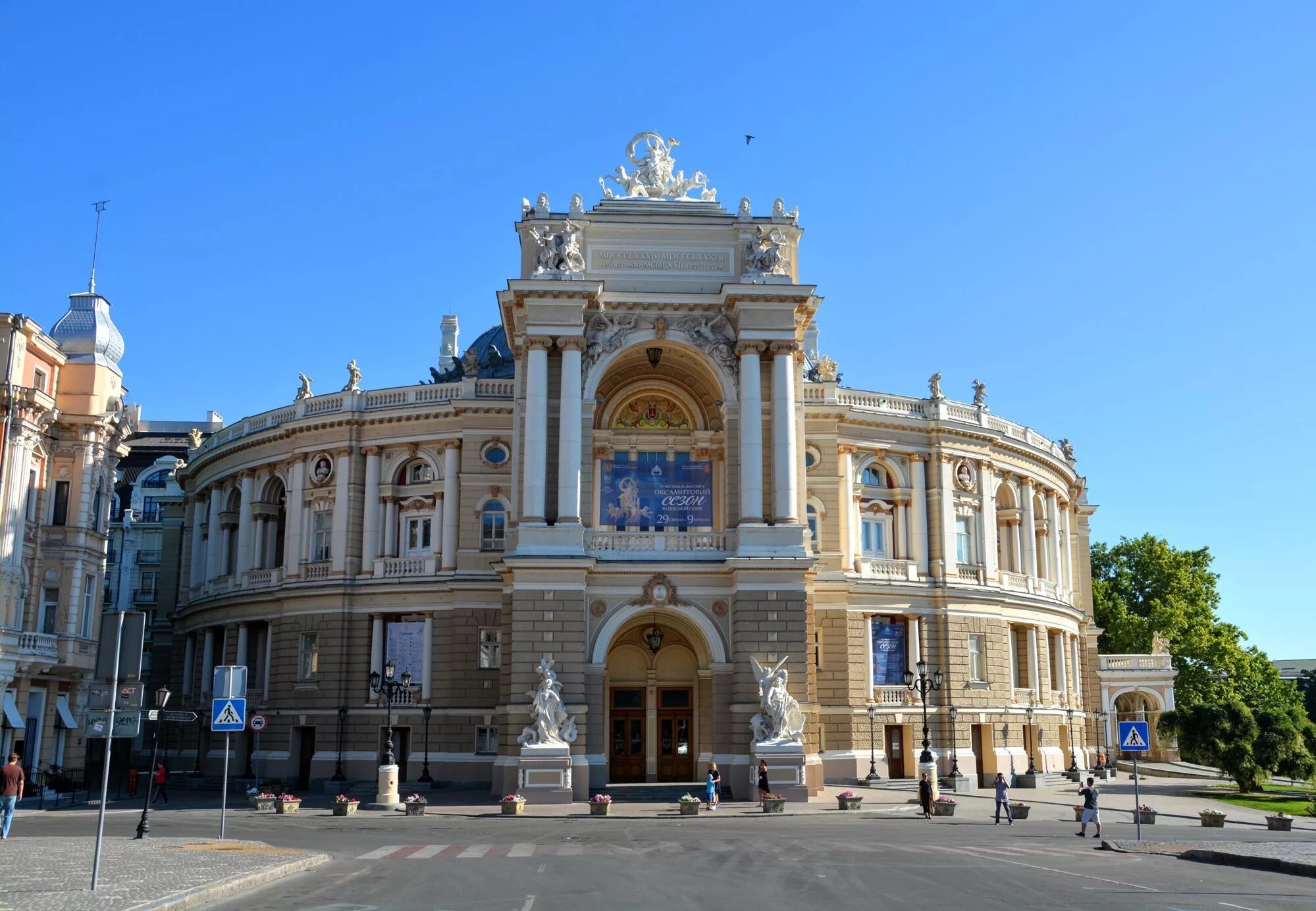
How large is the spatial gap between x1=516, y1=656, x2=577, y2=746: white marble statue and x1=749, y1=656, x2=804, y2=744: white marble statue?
6174 mm

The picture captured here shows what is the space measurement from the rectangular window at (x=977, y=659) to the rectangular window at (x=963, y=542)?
3.64 meters

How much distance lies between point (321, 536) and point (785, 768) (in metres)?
26.1

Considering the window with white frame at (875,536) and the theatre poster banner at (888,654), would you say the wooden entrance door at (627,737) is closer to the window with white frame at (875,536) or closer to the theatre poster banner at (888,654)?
the theatre poster banner at (888,654)

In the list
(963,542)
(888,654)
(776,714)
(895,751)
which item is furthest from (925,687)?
(963,542)

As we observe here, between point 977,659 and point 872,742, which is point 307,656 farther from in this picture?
point 977,659

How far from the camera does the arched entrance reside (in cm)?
4728

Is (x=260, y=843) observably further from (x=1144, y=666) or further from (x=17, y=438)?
(x=1144, y=666)

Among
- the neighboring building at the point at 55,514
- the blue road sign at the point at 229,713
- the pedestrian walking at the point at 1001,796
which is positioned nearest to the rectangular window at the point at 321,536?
the neighboring building at the point at 55,514

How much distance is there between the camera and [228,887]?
1870 cm

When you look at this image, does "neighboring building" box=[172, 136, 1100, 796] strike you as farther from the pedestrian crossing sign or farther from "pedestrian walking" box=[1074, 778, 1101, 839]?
the pedestrian crossing sign

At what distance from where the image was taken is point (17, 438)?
149 ft

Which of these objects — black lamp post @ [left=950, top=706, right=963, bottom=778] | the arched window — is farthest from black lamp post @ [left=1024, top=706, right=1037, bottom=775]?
the arched window

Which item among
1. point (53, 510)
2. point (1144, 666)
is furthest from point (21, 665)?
point (1144, 666)

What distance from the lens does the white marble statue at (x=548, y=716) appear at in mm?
40156
